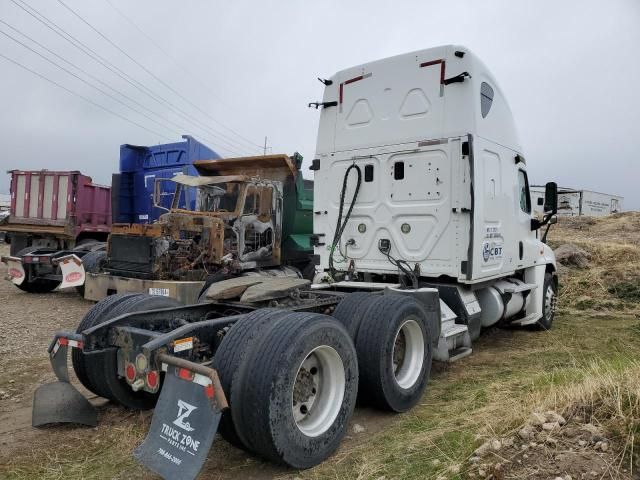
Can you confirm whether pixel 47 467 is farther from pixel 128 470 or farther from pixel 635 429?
pixel 635 429

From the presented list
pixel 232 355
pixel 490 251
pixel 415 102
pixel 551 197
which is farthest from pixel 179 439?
pixel 551 197

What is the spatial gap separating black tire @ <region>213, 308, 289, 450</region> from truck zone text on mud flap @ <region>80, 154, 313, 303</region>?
4.70 metres

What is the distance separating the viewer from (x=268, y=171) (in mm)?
9766

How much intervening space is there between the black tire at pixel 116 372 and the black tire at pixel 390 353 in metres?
1.73

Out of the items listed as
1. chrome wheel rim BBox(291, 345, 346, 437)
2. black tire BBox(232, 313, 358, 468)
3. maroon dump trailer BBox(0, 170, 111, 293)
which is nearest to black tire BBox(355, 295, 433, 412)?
chrome wheel rim BBox(291, 345, 346, 437)

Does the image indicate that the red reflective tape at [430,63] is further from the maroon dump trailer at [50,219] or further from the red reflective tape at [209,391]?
the maroon dump trailer at [50,219]

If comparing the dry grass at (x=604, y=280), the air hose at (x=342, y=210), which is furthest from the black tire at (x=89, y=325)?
the dry grass at (x=604, y=280)

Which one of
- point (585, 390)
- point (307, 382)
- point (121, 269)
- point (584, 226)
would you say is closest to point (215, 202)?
point (121, 269)

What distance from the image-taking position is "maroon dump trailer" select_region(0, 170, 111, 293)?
11.3m

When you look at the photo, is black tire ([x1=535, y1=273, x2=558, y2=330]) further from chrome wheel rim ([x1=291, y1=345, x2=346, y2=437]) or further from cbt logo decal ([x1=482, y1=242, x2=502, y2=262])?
chrome wheel rim ([x1=291, y1=345, x2=346, y2=437])

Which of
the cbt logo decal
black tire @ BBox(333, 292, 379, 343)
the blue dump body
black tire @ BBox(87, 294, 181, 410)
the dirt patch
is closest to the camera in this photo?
the dirt patch

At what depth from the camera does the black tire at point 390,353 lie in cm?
403

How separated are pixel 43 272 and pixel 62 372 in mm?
8041

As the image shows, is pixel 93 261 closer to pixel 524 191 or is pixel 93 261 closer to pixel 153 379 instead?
pixel 153 379
